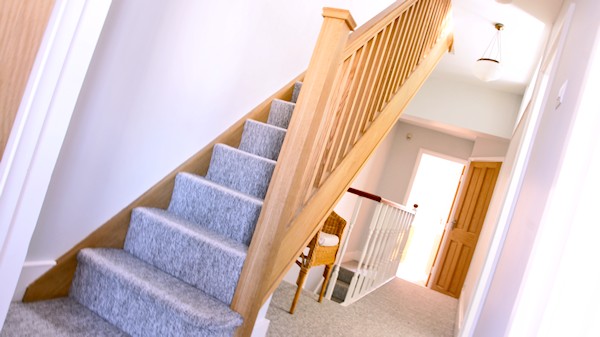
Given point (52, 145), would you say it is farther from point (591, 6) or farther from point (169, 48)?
point (591, 6)

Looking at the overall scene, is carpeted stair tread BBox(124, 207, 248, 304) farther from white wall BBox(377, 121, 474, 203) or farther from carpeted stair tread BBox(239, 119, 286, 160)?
white wall BBox(377, 121, 474, 203)

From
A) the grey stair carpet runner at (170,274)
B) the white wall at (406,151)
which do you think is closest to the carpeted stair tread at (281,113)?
the grey stair carpet runner at (170,274)

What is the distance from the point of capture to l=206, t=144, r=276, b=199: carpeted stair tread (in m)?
2.36

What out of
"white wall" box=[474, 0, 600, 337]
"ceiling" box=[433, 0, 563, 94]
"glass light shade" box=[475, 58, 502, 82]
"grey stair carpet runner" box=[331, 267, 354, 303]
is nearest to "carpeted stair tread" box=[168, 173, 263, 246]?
"white wall" box=[474, 0, 600, 337]

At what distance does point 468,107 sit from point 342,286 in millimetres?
3310

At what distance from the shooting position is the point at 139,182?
214 cm

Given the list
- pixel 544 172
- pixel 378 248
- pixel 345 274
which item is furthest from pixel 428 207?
pixel 544 172

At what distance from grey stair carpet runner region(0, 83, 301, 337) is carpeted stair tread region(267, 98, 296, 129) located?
2.11 ft

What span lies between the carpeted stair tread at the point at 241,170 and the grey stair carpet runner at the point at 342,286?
4.53 m

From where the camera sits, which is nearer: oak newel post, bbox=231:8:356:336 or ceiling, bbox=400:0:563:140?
oak newel post, bbox=231:8:356:336

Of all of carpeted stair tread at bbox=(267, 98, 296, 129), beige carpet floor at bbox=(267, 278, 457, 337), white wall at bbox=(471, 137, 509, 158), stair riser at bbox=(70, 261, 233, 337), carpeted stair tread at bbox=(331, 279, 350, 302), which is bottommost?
carpeted stair tread at bbox=(331, 279, 350, 302)

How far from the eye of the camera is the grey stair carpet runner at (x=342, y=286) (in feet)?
21.6

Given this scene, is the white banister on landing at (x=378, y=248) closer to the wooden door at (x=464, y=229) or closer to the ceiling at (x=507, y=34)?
the wooden door at (x=464, y=229)

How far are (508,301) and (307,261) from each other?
181cm
